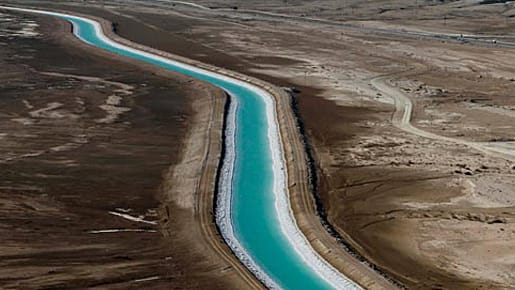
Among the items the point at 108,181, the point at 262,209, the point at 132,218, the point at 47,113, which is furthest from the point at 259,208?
the point at 47,113

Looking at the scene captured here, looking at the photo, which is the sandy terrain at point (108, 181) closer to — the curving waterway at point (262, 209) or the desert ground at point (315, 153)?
the desert ground at point (315, 153)

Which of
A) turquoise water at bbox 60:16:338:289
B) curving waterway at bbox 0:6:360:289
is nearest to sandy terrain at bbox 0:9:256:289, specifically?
curving waterway at bbox 0:6:360:289

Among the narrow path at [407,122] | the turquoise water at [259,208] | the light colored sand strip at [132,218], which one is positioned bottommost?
the turquoise water at [259,208]

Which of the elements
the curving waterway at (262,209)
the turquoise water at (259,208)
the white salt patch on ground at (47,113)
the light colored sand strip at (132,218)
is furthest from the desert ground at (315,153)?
the turquoise water at (259,208)

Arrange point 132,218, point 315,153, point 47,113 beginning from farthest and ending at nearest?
point 47,113 → point 315,153 → point 132,218

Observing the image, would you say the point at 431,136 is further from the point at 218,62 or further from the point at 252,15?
the point at 252,15

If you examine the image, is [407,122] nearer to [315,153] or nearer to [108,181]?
[315,153]

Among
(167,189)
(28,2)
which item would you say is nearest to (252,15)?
A: (28,2)

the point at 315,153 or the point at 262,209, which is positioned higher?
the point at 315,153
